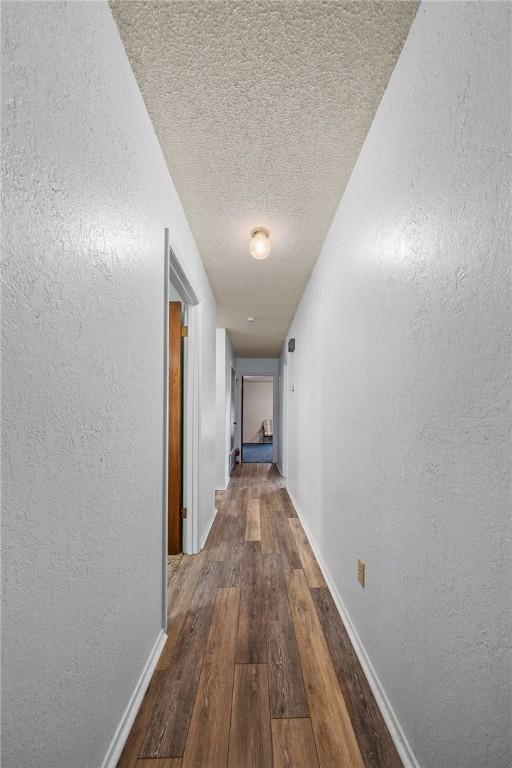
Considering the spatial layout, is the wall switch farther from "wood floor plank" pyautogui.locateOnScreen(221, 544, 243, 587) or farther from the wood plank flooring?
"wood floor plank" pyautogui.locateOnScreen(221, 544, 243, 587)

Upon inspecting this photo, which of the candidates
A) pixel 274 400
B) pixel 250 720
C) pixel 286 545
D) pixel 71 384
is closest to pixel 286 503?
pixel 286 545

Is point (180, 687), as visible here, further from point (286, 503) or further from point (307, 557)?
point (286, 503)

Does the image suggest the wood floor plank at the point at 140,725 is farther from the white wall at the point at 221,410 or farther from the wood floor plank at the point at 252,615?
the white wall at the point at 221,410

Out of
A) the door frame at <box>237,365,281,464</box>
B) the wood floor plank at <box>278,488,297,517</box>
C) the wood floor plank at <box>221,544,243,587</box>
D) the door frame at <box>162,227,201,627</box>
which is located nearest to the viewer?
the wood floor plank at <box>221,544,243,587</box>

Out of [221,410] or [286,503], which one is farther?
[221,410]

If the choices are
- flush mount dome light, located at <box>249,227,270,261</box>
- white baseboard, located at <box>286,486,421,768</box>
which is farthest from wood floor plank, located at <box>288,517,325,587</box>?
flush mount dome light, located at <box>249,227,270,261</box>

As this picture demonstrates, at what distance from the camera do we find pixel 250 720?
4.01 feet

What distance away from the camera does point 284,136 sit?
1532mm

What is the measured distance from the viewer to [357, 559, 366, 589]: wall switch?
152 centimetres

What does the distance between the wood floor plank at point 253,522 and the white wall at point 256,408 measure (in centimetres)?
714

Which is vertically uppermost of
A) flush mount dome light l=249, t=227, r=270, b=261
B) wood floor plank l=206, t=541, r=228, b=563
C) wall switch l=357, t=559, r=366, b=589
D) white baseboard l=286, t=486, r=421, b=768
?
flush mount dome light l=249, t=227, r=270, b=261

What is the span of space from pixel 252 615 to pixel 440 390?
1.62 m

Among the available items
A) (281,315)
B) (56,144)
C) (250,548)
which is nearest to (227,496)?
(250,548)

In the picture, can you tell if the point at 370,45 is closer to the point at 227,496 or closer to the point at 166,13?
the point at 166,13
